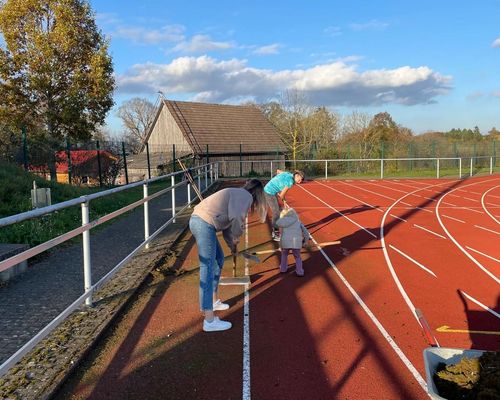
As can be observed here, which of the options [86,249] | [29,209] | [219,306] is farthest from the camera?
[29,209]

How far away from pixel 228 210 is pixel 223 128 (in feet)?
128

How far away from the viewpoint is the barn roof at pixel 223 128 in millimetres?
40406

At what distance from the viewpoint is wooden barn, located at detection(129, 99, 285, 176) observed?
37.2 m

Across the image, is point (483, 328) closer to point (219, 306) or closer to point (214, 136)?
point (219, 306)

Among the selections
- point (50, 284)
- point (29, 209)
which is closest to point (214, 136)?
point (29, 209)

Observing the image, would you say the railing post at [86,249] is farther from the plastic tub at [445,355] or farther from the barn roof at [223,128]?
the barn roof at [223,128]

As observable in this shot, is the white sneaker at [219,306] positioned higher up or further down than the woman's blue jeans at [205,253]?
further down

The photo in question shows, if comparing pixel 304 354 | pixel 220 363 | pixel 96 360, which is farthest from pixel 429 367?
pixel 96 360

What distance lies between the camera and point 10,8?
17.8 meters

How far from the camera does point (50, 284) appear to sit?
20.2 feet

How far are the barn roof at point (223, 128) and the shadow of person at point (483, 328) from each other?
112 ft

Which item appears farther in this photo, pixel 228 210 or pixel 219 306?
pixel 219 306

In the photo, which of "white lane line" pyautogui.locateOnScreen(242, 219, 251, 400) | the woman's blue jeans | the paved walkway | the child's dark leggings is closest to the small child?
the child's dark leggings

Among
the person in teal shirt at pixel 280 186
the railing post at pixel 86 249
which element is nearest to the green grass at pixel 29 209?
the railing post at pixel 86 249
